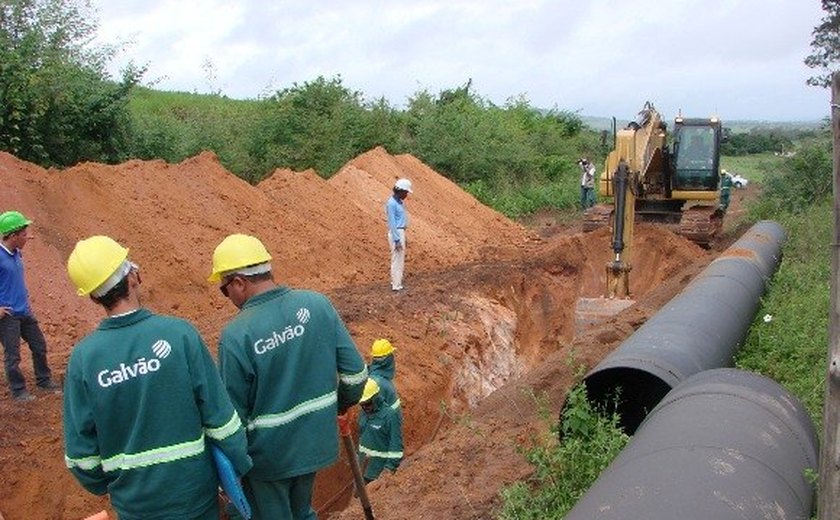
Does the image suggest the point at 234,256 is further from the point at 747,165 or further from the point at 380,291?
the point at 747,165

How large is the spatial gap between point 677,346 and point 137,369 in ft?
13.6

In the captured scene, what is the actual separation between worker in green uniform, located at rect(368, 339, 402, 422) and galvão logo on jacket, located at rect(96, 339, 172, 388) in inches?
159

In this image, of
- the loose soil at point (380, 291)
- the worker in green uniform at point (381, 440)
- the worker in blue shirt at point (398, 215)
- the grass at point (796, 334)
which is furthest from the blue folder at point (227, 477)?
the worker in blue shirt at point (398, 215)

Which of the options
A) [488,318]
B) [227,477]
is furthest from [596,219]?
[227,477]

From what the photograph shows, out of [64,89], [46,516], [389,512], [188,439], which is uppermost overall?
[64,89]

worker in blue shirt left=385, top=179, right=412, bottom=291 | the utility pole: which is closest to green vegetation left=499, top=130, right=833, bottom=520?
the utility pole

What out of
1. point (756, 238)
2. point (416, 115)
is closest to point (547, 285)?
point (756, 238)

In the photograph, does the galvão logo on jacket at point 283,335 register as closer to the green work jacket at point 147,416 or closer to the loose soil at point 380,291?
the green work jacket at point 147,416

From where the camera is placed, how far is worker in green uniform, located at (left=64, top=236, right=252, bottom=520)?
3439mm

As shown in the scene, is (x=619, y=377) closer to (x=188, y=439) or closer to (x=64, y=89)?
(x=188, y=439)

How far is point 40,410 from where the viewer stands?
7.84 m

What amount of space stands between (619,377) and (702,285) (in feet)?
9.34

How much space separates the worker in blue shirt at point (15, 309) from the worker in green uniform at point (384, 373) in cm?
317

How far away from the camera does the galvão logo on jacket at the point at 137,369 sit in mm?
3416
